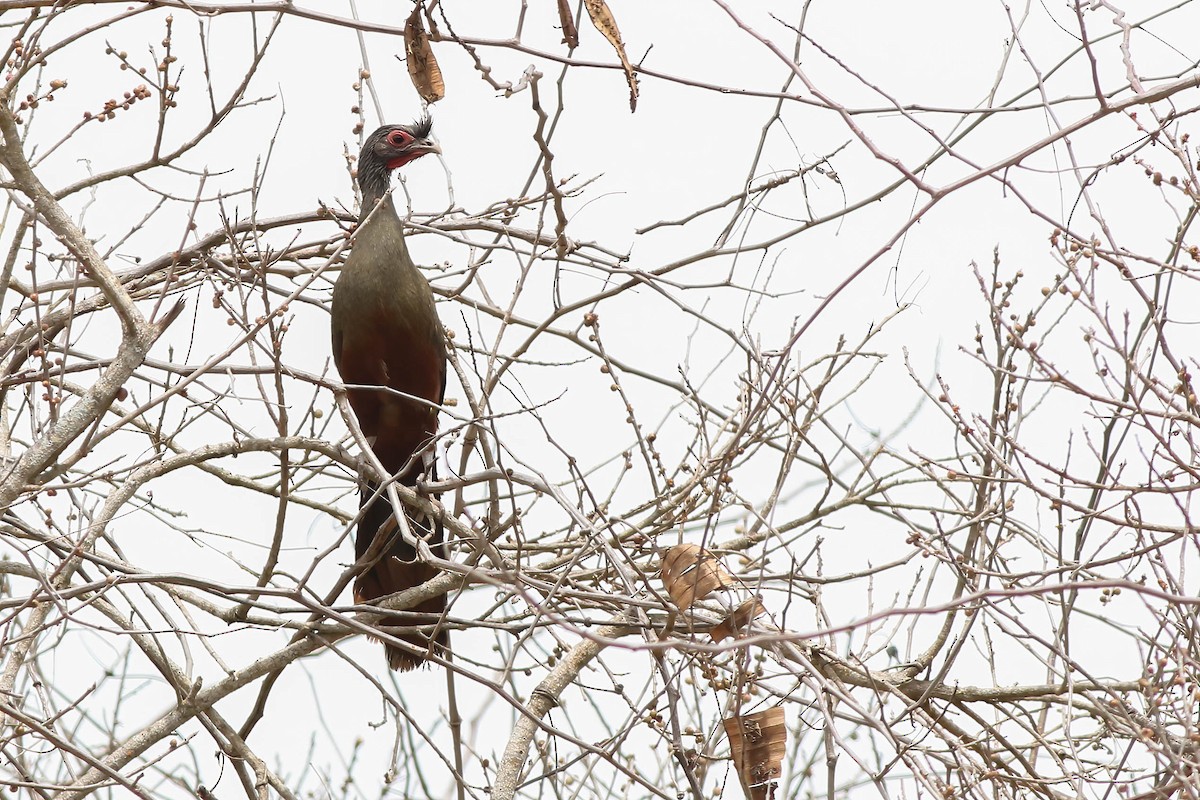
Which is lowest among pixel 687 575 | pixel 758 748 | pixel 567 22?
pixel 758 748

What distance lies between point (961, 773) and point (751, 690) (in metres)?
0.74

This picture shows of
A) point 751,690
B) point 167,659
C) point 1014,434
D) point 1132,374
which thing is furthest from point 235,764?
point 1132,374

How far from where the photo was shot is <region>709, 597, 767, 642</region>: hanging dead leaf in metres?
2.99

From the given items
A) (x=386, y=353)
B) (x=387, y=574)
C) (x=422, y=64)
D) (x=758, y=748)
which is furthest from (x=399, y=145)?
(x=758, y=748)

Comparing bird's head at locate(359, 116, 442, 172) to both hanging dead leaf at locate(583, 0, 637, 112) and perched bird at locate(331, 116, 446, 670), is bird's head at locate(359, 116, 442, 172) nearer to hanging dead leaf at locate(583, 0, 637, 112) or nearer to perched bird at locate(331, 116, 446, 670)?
perched bird at locate(331, 116, 446, 670)

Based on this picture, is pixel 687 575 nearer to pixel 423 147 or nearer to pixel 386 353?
pixel 386 353

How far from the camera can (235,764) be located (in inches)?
166

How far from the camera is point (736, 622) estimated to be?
10.1ft

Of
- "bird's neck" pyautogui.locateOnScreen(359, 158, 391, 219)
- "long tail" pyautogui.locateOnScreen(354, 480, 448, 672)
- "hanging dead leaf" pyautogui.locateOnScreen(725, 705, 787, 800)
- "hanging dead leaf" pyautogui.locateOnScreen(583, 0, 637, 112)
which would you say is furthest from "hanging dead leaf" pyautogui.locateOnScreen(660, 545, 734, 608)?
"bird's neck" pyautogui.locateOnScreen(359, 158, 391, 219)

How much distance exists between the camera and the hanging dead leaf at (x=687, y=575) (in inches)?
121

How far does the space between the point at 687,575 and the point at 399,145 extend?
10.0ft

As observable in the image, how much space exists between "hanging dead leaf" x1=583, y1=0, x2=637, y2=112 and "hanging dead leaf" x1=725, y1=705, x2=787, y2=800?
137 cm

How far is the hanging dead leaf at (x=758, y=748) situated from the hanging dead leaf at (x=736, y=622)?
20 cm

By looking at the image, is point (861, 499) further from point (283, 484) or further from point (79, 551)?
point (79, 551)
